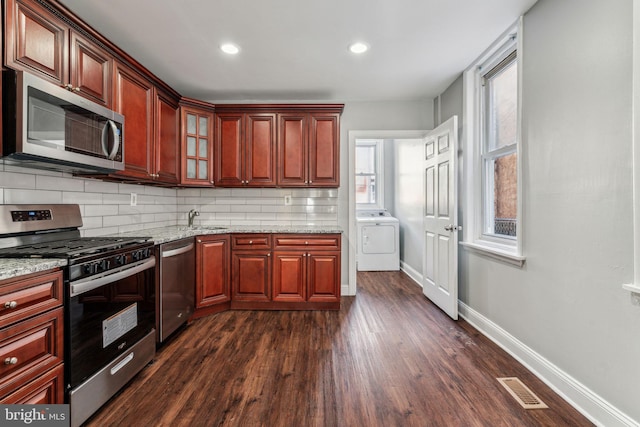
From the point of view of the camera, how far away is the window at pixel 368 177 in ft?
18.6

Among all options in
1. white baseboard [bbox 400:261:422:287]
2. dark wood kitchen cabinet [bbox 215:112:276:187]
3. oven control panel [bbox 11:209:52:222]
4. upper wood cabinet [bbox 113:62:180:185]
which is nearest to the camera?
oven control panel [bbox 11:209:52:222]

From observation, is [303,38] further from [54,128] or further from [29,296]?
[29,296]

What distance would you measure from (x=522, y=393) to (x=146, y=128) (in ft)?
11.0

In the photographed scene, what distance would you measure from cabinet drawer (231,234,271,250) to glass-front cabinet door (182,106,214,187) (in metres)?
0.73

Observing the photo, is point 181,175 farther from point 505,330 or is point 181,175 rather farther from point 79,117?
point 505,330

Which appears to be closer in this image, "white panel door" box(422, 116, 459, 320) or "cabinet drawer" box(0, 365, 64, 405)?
"cabinet drawer" box(0, 365, 64, 405)

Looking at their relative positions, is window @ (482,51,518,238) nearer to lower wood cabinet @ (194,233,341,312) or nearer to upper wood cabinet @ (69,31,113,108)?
lower wood cabinet @ (194,233,341,312)

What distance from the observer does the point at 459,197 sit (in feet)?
10.2

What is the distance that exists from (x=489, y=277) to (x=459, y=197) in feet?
2.86

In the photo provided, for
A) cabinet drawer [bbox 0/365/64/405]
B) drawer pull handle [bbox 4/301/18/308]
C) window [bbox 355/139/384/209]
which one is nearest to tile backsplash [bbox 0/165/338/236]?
drawer pull handle [bbox 4/301/18/308]

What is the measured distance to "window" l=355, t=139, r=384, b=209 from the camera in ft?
18.6

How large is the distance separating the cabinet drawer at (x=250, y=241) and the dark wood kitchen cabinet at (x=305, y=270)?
0.29 ft

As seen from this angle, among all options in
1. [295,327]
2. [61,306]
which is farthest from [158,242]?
[295,327]

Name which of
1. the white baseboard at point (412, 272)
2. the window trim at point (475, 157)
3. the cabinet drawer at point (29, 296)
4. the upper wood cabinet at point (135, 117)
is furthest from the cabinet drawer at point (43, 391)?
the white baseboard at point (412, 272)
